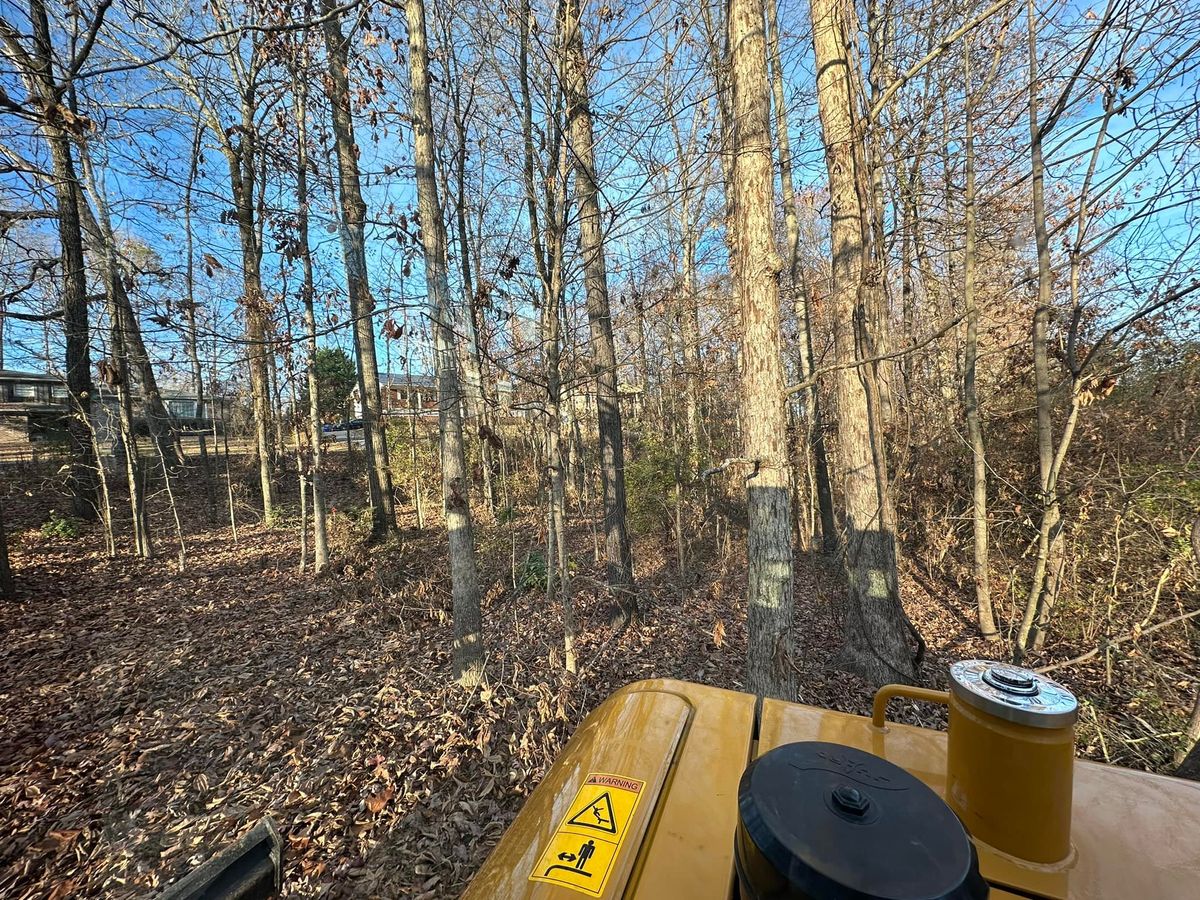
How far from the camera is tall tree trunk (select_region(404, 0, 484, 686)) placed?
4508mm

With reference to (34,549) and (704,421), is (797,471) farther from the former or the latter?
(34,549)

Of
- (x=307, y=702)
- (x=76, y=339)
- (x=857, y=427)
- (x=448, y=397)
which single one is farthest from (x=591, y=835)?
(x=76, y=339)

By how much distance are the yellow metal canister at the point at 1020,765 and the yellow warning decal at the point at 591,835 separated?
2.76ft

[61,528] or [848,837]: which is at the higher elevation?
[848,837]

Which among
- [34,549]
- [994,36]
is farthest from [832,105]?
[34,549]

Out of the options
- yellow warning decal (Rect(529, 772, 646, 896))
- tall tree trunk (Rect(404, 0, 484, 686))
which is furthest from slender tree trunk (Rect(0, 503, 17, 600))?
yellow warning decal (Rect(529, 772, 646, 896))

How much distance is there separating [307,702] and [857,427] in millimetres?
6299

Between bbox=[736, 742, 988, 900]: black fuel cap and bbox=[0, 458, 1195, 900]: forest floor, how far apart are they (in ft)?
9.78

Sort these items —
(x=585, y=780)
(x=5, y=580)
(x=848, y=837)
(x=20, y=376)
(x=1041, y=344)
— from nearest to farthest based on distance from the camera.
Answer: (x=848, y=837), (x=585, y=780), (x=1041, y=344), (x=5, y=580), (x=20, y=376)

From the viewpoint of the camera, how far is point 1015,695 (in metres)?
1.10

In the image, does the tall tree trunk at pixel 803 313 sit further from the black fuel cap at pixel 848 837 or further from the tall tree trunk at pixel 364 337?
the tall tree trunk at pixel 364 337

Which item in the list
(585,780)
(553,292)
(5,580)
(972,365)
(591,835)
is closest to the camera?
(591,835)

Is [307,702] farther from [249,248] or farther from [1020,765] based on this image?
[249,248]

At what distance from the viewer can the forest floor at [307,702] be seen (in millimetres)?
3043
